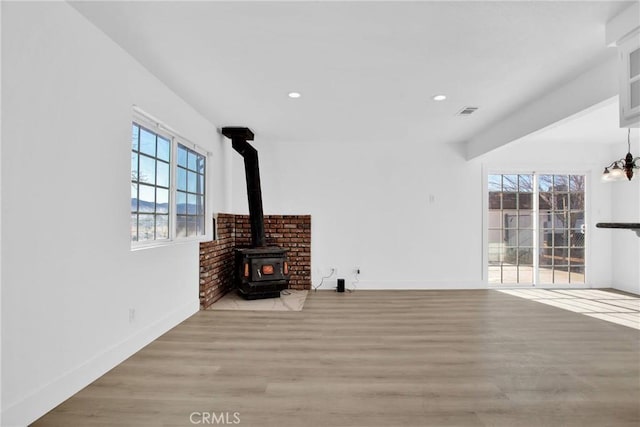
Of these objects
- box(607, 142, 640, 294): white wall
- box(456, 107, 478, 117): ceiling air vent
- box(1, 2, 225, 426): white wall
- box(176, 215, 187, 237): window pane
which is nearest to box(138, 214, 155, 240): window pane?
box(1, 2, 225, 426): white wall

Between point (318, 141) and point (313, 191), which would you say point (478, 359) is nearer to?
point (313, 191)

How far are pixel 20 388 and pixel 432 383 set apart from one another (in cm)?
235

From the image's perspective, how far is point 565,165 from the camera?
5.74 m

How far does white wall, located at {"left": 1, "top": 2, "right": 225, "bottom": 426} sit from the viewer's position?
171 cm

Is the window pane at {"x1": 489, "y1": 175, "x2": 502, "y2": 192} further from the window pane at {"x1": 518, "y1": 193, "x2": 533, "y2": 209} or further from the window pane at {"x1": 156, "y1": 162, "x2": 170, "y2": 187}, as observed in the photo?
the window pane at {"x1": 156, "y1": 162, "x2": 170, "y2": 187}

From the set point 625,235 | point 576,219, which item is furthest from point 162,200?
point 625,235

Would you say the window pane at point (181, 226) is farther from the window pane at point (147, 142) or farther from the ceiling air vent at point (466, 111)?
the ceiling air vent at point (466, 111)

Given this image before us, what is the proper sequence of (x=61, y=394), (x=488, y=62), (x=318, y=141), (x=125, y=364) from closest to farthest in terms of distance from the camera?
(x=61, y=394) → (x=125, y=364) → (x=488, y=62) → (x=318, y=141)

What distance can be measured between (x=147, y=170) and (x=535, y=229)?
5.87 metres

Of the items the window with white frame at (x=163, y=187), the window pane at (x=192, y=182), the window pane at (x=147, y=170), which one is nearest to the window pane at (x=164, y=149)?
the window with white frame at (x=163, y=187)

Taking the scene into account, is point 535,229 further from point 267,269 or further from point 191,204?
point 191,204

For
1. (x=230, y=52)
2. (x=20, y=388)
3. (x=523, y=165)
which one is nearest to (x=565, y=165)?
(x=523, y=165)

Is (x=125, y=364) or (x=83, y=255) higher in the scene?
(x=83, y=255)

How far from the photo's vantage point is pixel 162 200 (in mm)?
3453
